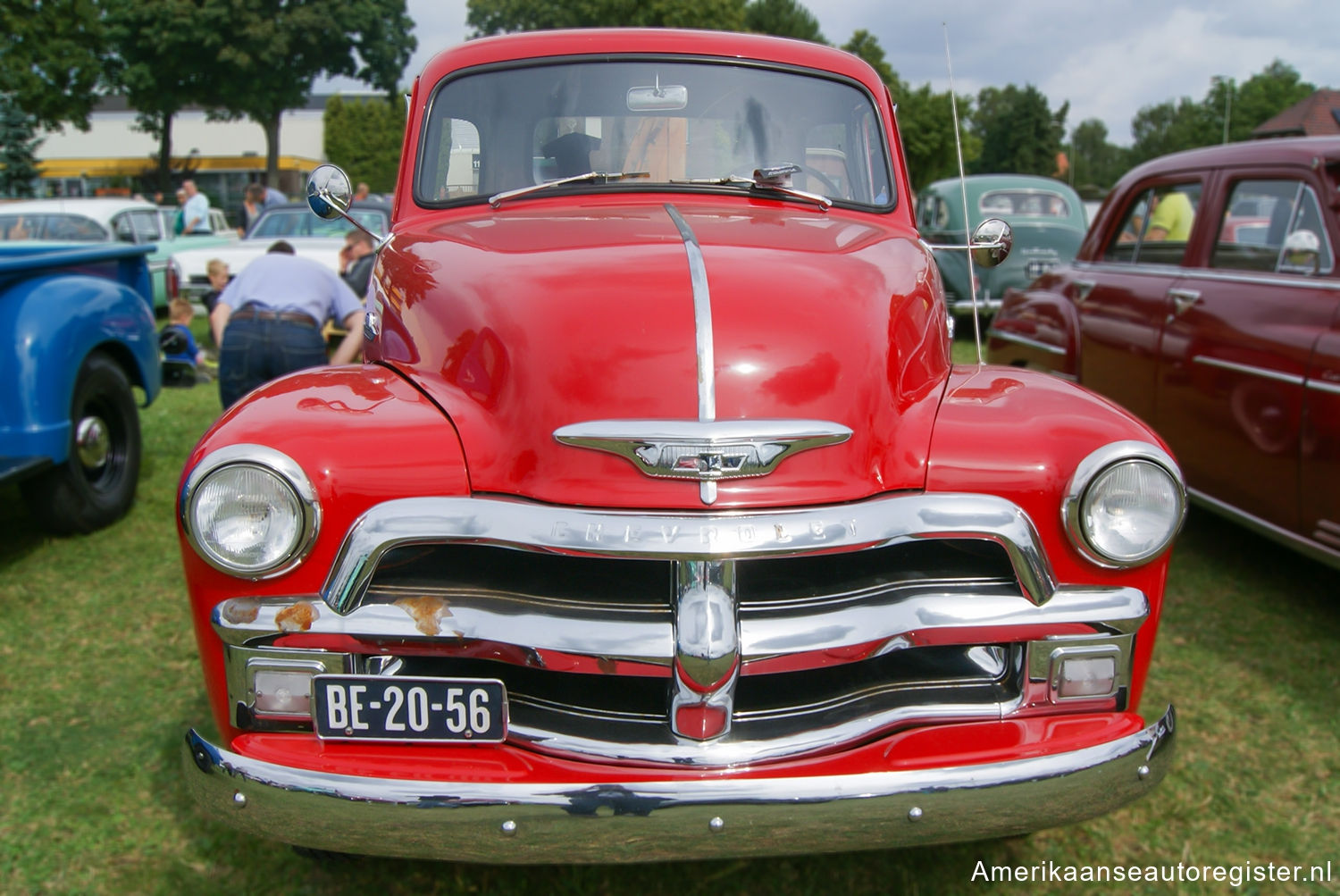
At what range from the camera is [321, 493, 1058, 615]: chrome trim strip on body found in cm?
176

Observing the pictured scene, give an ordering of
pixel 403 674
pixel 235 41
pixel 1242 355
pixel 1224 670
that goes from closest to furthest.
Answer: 1. pixel 403 674
2. pixel 1224 670
3. pixel 1242 355
4. pixel 235 41

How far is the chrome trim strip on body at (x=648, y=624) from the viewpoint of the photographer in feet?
5.89

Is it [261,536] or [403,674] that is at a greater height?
[261,536]

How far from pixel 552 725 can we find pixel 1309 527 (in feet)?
10.00

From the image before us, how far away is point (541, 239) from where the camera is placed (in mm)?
2400

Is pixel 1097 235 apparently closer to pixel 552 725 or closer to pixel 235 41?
pixel 552 725

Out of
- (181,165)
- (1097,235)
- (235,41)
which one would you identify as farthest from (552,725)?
(181,165)

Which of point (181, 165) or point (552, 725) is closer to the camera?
point (552, 725)

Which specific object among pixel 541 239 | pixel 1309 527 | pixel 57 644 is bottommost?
pixel 57 644

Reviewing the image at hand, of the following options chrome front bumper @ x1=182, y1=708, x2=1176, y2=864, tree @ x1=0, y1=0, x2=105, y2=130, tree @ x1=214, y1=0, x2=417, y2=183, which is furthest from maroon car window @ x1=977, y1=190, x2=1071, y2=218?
tree @ x1=0, y1=0, x2=105, y2=130

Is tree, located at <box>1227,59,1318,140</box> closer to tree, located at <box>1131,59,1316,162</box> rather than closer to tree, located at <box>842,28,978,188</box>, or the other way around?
tree, located at <box>1131,59,1316,162</box>

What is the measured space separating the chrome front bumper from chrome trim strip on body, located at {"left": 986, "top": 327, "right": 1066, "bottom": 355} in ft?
12.6

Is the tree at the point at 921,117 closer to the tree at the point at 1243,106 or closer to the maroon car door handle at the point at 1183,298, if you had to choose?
the tree at the point at 1243,106

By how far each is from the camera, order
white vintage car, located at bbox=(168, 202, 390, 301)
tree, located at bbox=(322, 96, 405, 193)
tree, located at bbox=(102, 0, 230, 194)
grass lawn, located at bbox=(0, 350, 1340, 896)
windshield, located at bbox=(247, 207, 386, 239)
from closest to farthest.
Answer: grass lawn, located at bbox=(0, 350, 1340, 896)
white vintage car, located at bbox=(168, 202, 390, 301)
windshield, located at bbox=(247, 207, 386, 239)
tree, located at bbox=(102, 0, 230, 194)
tree, located at bbox=(322, 96, 405, 193)
